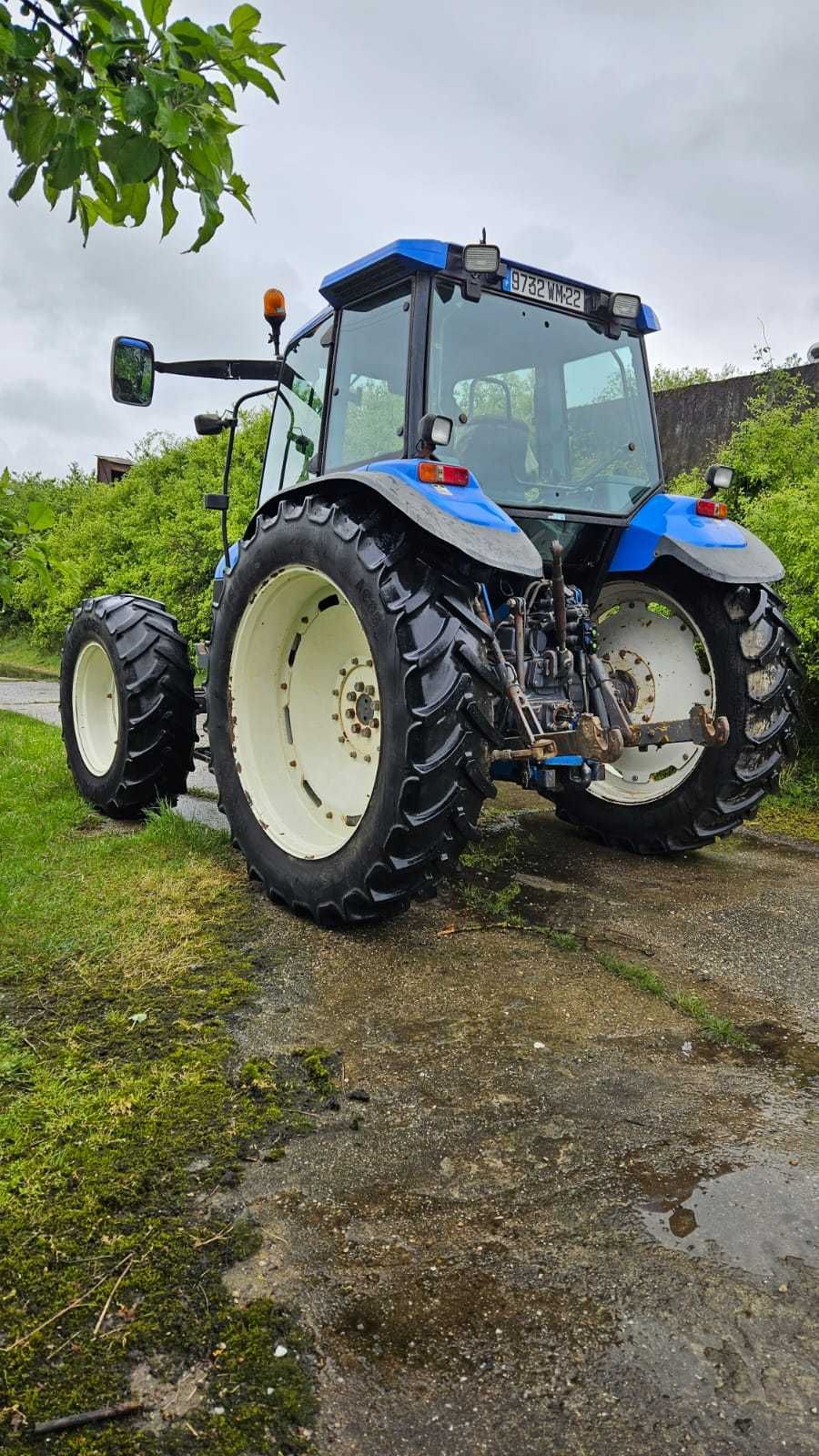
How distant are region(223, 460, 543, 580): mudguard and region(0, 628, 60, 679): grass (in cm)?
1177

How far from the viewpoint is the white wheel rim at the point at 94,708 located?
5.24m

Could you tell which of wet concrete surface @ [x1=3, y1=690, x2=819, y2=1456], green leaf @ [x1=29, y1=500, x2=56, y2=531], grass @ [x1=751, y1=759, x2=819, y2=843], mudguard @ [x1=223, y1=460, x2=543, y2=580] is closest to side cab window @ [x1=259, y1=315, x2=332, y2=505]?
mudguard @ [x1=223, y1=460, x2=543, y2=580]

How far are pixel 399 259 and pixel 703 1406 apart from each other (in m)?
3.49

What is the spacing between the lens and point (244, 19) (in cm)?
154

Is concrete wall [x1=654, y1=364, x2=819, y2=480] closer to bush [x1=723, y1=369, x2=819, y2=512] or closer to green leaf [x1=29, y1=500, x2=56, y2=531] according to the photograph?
bush [x1=723, y1=369, x2=819, y2=512]

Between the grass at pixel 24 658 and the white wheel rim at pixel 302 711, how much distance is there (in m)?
10.9

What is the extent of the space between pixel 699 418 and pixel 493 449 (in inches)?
296

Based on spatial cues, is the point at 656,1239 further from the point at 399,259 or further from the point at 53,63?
the point at 399,259

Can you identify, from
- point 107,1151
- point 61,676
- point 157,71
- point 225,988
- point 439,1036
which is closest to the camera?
point 157,71

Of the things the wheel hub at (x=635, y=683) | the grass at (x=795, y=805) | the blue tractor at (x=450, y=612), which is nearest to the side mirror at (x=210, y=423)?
the blue tractor at (x=450, y=612)

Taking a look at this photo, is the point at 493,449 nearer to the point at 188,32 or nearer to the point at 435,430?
the point at 435,430

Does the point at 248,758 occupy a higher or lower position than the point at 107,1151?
higher

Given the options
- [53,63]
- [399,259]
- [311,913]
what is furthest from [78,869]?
[53,63]

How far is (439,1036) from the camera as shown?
8.56 ft
